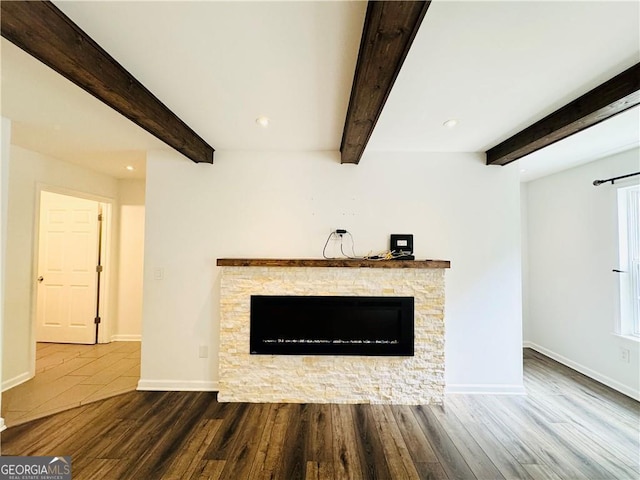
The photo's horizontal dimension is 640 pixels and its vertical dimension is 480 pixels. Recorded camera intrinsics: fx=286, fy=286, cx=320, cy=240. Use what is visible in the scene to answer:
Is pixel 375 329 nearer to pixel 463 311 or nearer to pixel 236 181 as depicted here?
pixel 463 311

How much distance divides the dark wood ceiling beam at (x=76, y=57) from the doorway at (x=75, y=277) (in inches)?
118

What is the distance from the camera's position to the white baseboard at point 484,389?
9.31ft

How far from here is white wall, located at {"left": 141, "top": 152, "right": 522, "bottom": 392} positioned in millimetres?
2867

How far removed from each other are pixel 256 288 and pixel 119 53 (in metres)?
1.95

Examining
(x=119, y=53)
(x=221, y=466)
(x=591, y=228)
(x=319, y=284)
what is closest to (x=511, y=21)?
(x=119, y=53)

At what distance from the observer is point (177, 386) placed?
285 cm

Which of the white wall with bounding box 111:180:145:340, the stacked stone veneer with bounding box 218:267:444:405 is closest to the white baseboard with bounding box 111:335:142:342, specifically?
the white wall with bounding box 111:180:145:340

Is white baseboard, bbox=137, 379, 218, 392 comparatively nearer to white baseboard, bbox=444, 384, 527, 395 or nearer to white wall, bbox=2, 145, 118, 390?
white wall, bbox=2, 145, 118, 390

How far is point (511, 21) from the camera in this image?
1.25 meters

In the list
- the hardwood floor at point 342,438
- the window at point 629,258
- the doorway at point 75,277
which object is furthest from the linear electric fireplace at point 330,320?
the doorway at point 75,277

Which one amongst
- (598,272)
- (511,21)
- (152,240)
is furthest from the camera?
(598,272)

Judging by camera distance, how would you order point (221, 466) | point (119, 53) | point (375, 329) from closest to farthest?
point (119, 53) → point (221, 466) → point (375, 329)

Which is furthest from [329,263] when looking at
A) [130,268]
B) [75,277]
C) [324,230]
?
[75,277]

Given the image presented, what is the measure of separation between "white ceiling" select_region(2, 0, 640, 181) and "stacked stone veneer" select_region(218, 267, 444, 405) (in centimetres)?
129
